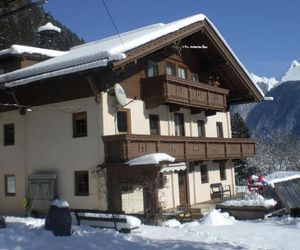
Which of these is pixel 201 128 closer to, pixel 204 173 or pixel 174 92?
pixel 204 173

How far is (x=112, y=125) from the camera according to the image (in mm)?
20781

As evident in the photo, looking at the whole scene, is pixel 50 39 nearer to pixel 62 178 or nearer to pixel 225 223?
pixel 62 178

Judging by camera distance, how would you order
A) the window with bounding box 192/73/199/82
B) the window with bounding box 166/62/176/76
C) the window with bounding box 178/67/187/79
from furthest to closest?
1. the window with bounding box 192/73/199/82
2. the window with bounding box 178/67/187/79
3. the window with bounding box 166/62/176/76

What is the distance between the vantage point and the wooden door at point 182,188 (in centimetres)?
2483

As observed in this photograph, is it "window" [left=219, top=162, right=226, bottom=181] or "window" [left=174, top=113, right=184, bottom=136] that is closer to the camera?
"window" [left=174, top=113, right=184, bottom=136]

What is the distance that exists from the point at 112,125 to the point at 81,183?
2924 mm

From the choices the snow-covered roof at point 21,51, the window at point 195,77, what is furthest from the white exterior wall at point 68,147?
the snow-covered roof at point 21,51

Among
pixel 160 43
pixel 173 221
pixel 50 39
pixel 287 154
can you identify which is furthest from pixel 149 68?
Answer: pixel 287 154

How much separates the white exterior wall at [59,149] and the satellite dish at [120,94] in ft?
3.23

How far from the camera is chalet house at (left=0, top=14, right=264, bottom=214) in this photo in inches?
781

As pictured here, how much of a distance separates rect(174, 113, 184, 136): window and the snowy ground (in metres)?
7.48

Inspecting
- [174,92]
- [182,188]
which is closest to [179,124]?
[182,188]

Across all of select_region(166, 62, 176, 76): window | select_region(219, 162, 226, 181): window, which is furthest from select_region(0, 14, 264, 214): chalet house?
select_region(219, 162, 226, 181): window

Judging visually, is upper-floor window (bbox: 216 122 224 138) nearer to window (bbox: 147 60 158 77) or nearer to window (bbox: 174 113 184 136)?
window (bbox: 174 113 184 136)
